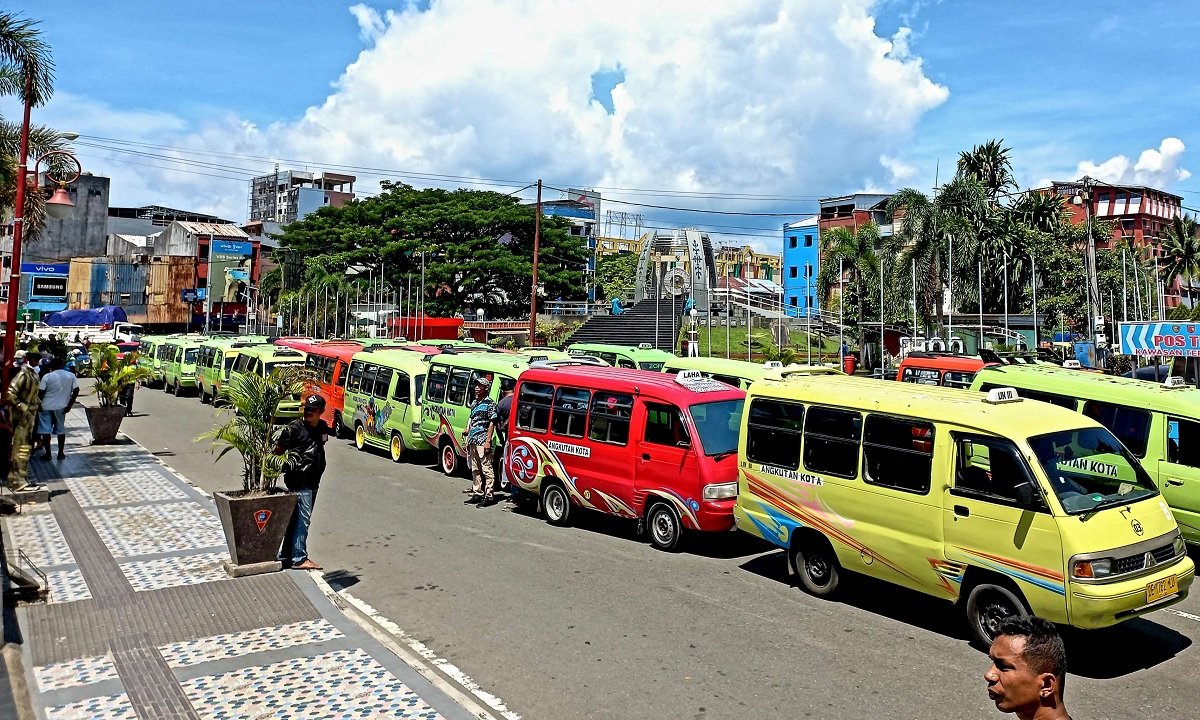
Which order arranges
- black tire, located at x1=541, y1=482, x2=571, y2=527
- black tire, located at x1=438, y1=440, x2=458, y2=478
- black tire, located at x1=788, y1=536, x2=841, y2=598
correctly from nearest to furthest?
black tire, located at x1=788, y1=536, x2=841, y2=598 < black tire, located at x1=541, y1=482, x2=571, y2=527 < black tire, located at x1=438, y1=440, x2=458, y2=478

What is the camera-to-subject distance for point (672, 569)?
10.1 m

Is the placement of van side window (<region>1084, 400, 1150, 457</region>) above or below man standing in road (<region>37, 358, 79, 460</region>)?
above

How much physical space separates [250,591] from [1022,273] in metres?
53.9

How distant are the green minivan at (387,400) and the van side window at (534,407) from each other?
15.7 feet

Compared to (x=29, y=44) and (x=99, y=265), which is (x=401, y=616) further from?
(x=99, y=265)

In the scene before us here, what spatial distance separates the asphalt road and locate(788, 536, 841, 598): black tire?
0.48 ft

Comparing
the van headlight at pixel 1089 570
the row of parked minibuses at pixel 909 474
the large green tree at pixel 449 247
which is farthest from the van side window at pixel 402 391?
the large green tree at pixel 449 247

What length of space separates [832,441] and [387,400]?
11.8 m

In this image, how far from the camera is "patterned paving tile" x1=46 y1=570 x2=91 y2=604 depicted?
839 cm

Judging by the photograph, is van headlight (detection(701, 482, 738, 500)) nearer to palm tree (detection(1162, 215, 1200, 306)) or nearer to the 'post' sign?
the 'post' sign

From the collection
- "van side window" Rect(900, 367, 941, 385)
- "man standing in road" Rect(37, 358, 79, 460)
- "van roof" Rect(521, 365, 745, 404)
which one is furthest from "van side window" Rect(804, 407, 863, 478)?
"man standing in road" Rect(37, 358, 79, 460)

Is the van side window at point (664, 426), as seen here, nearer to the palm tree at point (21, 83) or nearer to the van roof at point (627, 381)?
the van roof at point (627, 381)

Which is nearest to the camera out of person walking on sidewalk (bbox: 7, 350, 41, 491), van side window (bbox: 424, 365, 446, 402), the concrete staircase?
person walking on sidewalk (bbox: 7, 350, 41, 491)

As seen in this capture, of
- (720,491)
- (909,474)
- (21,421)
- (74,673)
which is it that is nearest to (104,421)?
(21,421)
